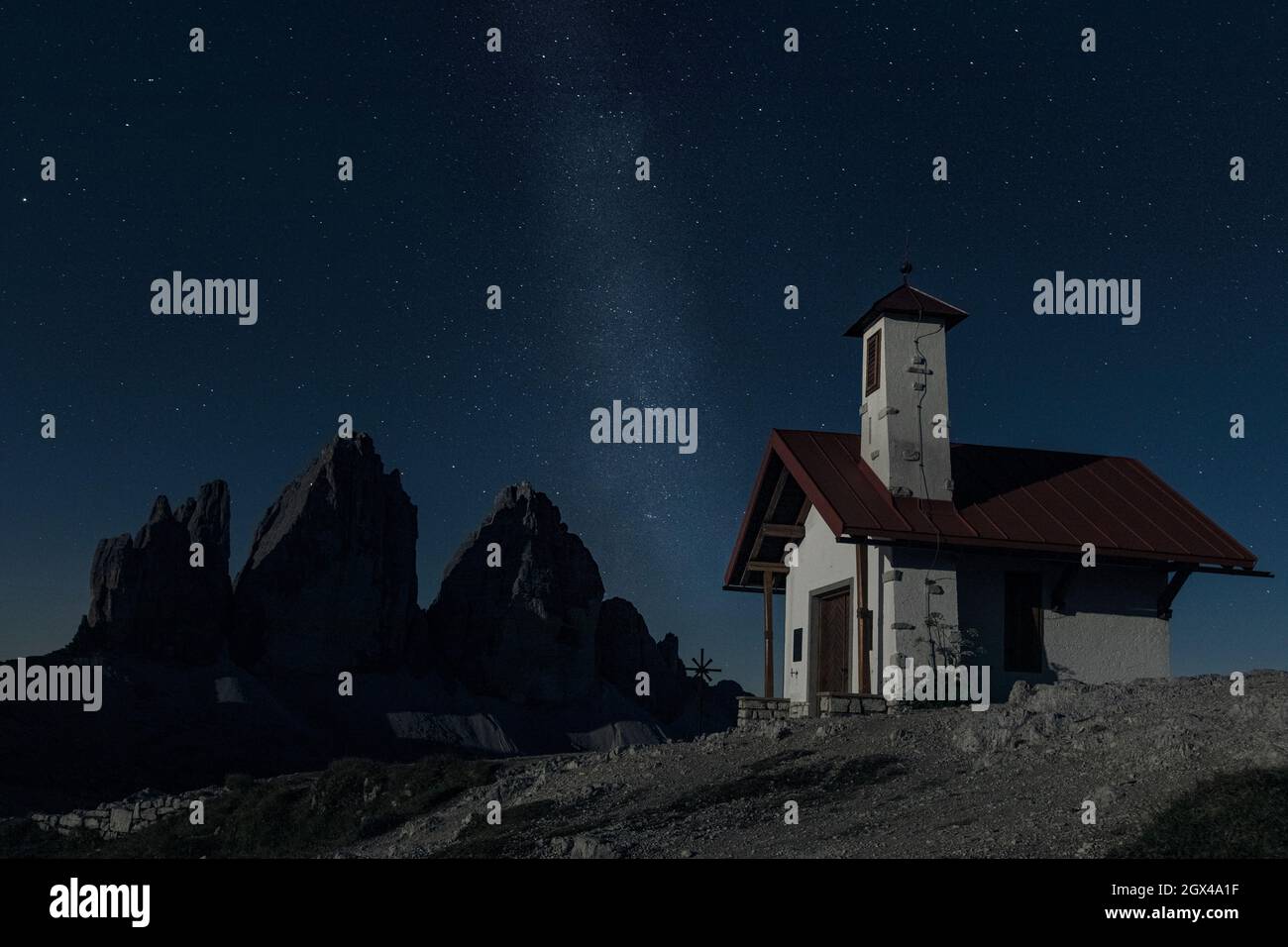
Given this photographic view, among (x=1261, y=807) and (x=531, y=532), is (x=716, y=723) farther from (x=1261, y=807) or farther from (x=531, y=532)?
(x=1261, y=807)

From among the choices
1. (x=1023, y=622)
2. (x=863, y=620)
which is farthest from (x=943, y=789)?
(x=1023, y=622)

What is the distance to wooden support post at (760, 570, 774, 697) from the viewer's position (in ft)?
81.0

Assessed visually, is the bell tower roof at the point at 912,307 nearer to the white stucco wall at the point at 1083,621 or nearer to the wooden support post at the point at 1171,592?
the white stucco wall at the point at 1083,621

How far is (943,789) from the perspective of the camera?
12.6 metres

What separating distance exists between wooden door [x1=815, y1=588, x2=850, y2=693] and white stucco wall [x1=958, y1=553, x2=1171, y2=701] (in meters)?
2.78

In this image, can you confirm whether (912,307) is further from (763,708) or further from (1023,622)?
(763,708)

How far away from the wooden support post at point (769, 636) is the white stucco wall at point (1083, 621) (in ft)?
17.2

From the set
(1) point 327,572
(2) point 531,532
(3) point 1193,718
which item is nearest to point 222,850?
(3) point 1193,718

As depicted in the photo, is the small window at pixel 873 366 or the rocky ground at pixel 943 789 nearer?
the rocky ground at pixel 943 789

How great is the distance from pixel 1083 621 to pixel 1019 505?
252 cm

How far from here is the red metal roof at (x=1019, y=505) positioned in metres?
20.5

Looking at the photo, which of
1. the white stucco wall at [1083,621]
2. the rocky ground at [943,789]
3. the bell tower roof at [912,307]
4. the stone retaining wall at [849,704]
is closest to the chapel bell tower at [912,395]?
the bell tower roof at [912,307]

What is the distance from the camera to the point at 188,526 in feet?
385
